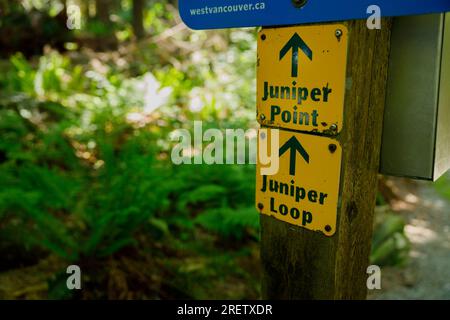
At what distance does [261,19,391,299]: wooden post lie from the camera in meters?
1.38

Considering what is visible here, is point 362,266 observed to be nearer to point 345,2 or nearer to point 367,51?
point 367,51

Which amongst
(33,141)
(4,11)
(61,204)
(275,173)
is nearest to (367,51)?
(275,173)

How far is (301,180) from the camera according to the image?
1.54 meters

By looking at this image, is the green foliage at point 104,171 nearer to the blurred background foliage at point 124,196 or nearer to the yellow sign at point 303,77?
the blurred background foliage at point 124,196

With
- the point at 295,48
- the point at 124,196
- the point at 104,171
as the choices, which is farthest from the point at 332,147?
the point at 104,171

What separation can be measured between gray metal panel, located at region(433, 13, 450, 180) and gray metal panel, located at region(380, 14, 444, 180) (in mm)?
25

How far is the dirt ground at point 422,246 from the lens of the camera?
3.43 m

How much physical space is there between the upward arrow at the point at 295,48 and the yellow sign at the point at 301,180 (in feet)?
0.77

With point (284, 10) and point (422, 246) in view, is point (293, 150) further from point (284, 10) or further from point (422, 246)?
point (422, 246)

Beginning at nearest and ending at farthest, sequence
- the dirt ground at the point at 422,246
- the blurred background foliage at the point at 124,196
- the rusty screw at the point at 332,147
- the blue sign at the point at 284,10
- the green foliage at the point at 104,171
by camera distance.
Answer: the blue sign at the point at 284,10
the rusty screw at the point at 332,147
the blurred background foliage at the point at 124,196
the green foliage at the point at 104,171
the dirt ground at the point at 422,246

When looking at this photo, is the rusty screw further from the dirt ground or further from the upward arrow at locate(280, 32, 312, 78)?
the dirt ground

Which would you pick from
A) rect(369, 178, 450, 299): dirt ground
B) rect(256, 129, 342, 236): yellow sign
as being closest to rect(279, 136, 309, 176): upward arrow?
rect(256, 129, 342, 236): yellow sign

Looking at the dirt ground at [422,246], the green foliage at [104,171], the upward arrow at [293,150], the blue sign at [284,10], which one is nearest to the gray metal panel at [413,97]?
the blue sign at [284,10]

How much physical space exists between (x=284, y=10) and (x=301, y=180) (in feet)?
1.96
